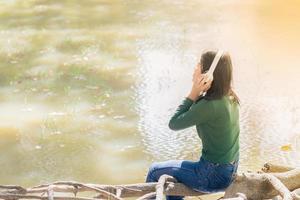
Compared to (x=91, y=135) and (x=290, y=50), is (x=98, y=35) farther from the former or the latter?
(x=91, y=135)

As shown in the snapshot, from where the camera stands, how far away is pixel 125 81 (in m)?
8.79

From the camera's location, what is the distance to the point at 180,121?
13.2ft

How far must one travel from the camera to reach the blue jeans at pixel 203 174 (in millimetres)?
4086

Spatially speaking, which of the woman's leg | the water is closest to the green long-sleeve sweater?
the woman's leg

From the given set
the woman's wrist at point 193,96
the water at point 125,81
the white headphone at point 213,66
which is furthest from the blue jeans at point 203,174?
the water at point 125,81

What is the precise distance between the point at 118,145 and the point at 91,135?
403 mm

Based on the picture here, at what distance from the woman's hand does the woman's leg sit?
452 mm

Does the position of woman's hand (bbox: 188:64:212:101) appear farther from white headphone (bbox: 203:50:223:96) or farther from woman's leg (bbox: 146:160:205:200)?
woman's leg (bbox: 146:160:205:200)

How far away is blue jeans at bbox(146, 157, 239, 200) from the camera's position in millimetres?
4086

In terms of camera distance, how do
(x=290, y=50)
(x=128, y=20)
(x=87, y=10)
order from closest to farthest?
1. (x=290, y=50)
2. (x=128, y=20)
3. (x=87, y=10)

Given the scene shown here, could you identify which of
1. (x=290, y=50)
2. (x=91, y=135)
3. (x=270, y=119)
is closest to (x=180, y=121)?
(x=91, y=135)

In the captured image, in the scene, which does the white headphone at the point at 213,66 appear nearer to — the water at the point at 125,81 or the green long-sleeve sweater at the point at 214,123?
the green long-sleeve sweater at the point at 214,123

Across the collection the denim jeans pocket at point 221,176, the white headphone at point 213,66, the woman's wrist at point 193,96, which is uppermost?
the white headphone at point 213,66

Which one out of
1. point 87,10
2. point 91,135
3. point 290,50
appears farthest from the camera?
point 87,10
